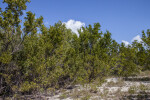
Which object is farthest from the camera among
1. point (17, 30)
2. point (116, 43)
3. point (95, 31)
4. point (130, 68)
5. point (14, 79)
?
point (116, 43)

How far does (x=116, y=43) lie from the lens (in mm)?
26141

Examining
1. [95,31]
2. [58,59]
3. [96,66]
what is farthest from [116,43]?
[58,59]

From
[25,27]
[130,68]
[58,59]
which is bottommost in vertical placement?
[130,68]

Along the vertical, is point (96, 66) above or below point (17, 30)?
below

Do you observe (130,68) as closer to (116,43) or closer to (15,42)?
(116,43)

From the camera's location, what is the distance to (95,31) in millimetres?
16875

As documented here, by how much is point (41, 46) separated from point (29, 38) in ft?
4.84

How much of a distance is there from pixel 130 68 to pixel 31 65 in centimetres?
1640

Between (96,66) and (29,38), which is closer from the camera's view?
(29,38)

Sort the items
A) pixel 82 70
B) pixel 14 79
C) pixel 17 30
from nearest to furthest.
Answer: pixel 17 30
pixel 14 79
pixel 82 70

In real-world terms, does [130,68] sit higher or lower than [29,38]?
lower

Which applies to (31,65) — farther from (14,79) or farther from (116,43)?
(116,43)

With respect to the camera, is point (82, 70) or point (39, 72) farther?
point (82, 70)

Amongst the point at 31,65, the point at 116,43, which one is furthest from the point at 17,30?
the point at 116,43
